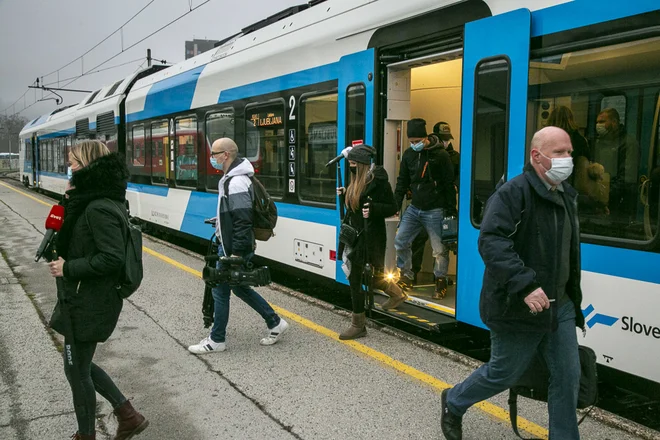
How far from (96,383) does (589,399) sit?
253 centimetres

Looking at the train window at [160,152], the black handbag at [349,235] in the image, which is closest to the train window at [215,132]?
the train window at [160,152]

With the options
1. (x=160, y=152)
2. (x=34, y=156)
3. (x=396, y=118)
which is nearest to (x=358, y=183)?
(x=396, y=118)

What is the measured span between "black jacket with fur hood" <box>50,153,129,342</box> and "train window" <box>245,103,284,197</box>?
166 inches

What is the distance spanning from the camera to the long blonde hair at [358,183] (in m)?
5.27

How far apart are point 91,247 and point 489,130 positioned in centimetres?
285

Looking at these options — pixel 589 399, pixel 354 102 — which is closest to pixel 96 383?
pixel 589 399

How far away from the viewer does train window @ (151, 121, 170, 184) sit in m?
11.3

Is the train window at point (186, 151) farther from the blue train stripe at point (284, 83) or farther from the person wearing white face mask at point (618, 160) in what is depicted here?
the person wearing white face mask at point (618, 160)

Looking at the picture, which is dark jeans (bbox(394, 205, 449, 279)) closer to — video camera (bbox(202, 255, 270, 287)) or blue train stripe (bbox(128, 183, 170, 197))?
video camera (bbox(202, 255, 270, 287))

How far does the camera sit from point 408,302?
5961 millimetres

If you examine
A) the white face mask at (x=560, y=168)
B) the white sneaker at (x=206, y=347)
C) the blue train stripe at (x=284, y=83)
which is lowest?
the white sneaker at (x=206, y=347)

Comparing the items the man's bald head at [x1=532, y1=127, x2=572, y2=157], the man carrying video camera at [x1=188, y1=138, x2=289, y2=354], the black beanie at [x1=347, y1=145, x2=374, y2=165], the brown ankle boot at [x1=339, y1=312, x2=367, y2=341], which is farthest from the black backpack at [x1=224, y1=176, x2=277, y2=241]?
the man's bald head at [x1=532, y1=127, x2=572, y2=157]

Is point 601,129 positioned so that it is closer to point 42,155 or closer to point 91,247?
point 91,247

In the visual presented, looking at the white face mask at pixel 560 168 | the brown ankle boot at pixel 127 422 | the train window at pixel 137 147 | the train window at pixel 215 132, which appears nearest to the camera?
the white face mask at pixel 560 168
